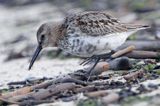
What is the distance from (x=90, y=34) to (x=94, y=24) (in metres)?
0.23

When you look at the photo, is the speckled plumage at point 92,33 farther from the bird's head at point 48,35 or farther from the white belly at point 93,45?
the bird's head at point 48,35

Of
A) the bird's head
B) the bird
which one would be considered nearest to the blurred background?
the bird's head

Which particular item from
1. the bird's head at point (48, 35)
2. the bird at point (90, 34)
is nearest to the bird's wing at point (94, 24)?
the bird at point (90, 34)

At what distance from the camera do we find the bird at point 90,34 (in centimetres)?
720

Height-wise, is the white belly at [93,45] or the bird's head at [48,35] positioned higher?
the bird's head at [48,35]

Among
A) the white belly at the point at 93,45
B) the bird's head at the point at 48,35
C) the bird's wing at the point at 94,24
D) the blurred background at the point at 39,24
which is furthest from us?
the blurred background at the point at 39,24

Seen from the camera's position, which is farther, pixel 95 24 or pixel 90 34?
pixel 95 24

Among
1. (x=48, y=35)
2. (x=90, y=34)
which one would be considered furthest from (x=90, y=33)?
(x=48, y=35)

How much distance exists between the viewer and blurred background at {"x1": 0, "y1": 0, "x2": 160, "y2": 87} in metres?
8.95

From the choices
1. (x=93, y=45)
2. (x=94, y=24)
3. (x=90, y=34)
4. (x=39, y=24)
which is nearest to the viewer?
(x=93, y=45)

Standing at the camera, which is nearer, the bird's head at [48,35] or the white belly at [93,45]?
the white belly at [93,45]

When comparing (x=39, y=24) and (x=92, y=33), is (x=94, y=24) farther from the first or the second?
(x=39, y=24)

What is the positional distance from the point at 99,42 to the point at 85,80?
0.53 meters

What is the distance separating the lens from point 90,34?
7.27m
